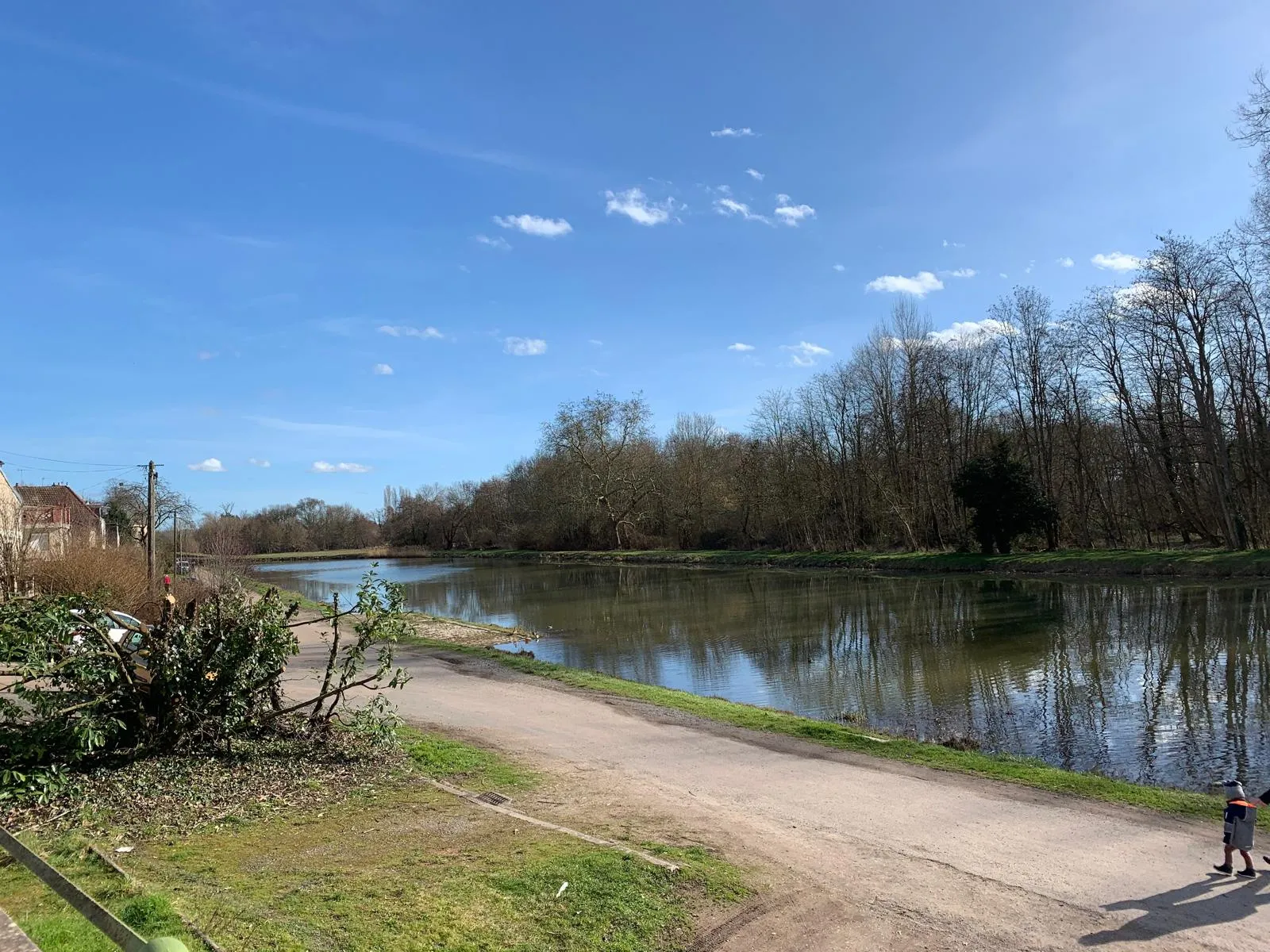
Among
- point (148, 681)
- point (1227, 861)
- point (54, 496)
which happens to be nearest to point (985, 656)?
point (1227, 861)

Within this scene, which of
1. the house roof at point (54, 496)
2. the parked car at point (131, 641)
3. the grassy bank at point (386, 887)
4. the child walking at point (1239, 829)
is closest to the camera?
the grassy bank at point (386, 887)

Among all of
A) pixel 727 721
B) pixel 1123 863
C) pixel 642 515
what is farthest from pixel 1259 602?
pixel 642 515

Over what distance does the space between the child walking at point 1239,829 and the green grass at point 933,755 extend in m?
1.61

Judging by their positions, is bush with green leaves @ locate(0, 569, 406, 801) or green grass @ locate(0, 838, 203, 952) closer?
green grass @ locate(0, 838, 203, 952)

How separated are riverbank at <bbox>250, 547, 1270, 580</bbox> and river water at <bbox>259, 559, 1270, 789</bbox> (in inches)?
94.3

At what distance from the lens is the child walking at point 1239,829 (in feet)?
17.8

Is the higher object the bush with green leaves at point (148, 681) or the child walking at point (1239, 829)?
the bush with green leaves at point (148, 681)

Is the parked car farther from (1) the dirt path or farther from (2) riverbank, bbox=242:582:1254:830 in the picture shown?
(1) the dirt path

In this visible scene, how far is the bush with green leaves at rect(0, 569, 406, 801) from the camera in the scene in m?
6.66

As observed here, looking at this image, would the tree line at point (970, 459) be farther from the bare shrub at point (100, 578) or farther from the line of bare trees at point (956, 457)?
the bare shrub at point (100, 578)

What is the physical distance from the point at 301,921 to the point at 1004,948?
3974 millimetres

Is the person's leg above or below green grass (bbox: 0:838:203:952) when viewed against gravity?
below

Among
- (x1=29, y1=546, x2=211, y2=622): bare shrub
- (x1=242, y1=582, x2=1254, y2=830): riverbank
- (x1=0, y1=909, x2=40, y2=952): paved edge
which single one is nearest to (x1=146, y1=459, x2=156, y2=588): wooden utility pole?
(x1=29, y1=546, x2=211, y2=622): bare shrub

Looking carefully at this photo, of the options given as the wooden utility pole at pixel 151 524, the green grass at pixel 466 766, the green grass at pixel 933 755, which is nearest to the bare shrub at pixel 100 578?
the wooden utility pole at pixel 151 524
